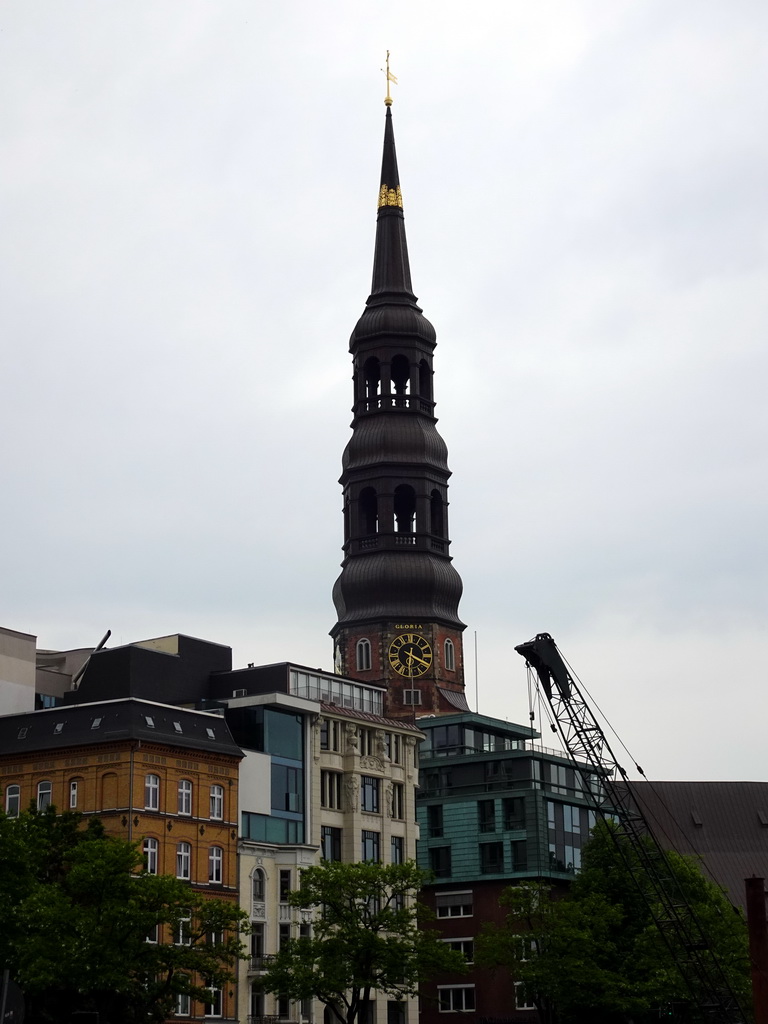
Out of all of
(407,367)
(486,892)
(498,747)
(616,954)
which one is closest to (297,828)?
(616,954)

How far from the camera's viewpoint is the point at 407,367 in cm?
15625

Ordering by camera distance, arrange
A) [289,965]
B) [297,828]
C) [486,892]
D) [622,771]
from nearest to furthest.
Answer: [289,965] < [622,771] < [297,828] < [486,892]

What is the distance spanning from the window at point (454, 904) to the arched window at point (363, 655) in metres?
28.9

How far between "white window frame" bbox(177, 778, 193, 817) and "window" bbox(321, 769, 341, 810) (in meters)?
12.5

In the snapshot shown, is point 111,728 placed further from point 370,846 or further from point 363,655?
point 363,655

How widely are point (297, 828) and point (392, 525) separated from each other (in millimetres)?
52895

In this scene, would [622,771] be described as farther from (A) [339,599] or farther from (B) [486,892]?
(A) [339,599]

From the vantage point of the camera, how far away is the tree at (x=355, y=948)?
8425 cm

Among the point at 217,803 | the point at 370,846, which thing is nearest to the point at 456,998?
the point at 370,846

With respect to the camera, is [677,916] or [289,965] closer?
[289,965]

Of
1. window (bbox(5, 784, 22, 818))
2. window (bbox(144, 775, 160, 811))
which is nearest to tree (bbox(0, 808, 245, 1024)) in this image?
window (bbox(144, 775, 160, 811))

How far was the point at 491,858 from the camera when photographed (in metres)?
125

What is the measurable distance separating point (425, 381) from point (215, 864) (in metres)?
71.2

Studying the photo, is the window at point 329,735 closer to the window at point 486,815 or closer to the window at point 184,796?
the window at point 184,796
